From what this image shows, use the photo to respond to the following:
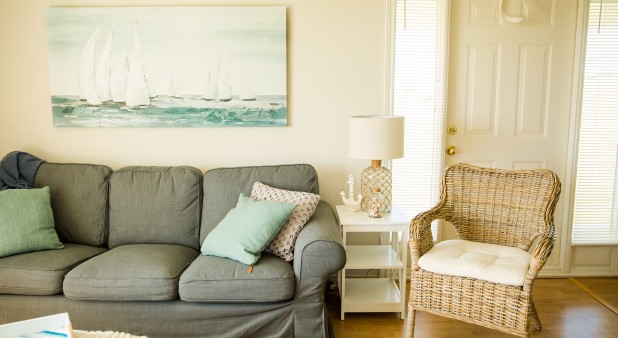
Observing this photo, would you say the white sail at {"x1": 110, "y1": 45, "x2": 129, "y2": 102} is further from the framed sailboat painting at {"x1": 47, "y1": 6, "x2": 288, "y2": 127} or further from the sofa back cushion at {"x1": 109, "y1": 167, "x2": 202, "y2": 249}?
the sofa back cushion at {"x1": 109, "y1": 167, "x2": 202, "y2": 249}

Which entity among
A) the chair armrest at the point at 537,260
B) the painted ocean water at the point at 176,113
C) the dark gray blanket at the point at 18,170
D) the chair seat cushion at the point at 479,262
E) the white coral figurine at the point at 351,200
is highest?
the painted ocean water at the point at 176,113

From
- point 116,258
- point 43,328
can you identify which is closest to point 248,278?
point 116,258

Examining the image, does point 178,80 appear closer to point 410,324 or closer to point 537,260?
point 410,324

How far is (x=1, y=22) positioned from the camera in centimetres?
316

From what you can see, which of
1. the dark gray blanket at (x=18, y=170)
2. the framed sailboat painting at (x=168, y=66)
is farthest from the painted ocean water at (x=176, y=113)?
the dark gray blanket at (x=18, y=170)

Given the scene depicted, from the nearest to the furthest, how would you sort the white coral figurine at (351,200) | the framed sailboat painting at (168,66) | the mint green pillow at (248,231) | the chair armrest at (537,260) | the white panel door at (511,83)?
the chair armrest at (537,260)
the mint green pillow at (248,231)
the white coral figurine at (351,200)
the framed sailboat painting at (168,66)
the white panel door at (511,83)

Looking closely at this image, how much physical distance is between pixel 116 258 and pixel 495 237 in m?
2.18

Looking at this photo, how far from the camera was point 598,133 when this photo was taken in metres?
3.36

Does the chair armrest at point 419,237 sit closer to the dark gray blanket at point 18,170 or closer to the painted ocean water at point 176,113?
the painted ocean water at point 176,113

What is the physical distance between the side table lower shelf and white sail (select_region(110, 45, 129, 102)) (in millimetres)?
1978

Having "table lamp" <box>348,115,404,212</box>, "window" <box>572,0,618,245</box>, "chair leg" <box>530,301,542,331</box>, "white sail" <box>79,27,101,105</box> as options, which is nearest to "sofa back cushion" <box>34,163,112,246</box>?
"white sail" <box>79,27,101,105</box>

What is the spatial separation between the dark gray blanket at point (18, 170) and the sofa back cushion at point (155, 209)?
522 mm

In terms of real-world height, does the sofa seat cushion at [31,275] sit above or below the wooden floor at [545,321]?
above

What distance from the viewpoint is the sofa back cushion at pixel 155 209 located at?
2.89m
